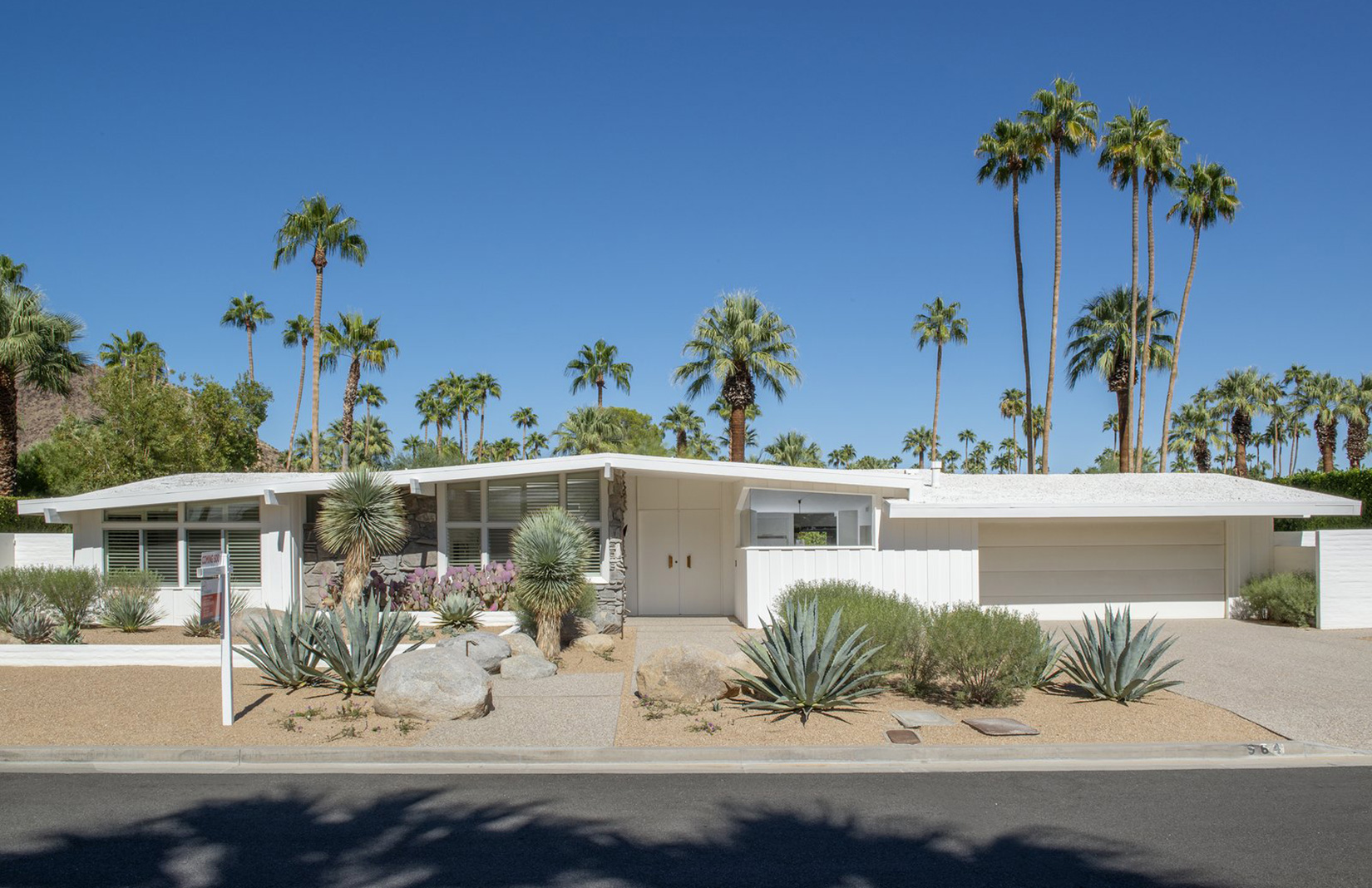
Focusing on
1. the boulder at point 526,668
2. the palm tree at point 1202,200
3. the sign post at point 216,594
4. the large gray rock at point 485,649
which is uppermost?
the palm tree at point 1202,200

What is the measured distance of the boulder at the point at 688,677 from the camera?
32.4ft

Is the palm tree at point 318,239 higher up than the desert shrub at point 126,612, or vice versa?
the palm tree at point 318,239

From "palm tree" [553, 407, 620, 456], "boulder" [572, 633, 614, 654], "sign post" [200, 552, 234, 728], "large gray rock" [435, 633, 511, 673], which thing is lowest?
"boulder" [572, 633, 614, 654]

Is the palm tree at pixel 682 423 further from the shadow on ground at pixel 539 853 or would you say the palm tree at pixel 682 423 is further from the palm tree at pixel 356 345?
the shadow on ground at pixel 539 853

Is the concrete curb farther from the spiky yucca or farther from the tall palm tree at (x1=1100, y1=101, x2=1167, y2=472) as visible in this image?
the tall palm tree at (x1=1100, y1=101, x2=1167, y2=472)

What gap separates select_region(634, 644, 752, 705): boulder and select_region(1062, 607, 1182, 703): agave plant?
3610mm

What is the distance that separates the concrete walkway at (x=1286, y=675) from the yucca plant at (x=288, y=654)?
9.75m

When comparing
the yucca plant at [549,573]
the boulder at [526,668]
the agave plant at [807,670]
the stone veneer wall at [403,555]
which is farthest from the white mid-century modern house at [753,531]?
the agave plant at [807,670]

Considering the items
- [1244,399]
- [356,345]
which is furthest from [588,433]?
[1244,399]

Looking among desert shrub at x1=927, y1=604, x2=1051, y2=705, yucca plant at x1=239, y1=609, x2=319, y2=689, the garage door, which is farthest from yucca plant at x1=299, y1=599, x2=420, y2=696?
the garage door

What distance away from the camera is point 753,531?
1612 centimetres

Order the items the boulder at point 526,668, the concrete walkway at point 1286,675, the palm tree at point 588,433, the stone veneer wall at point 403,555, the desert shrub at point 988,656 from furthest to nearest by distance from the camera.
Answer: the palm tree at point 588,433, the stone veneer wall at point 403,555, the boulder at point 526,668, the desert shrub at point 988,656, the concrete walkway at point 1286,675

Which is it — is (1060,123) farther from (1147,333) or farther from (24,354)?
(24,354)

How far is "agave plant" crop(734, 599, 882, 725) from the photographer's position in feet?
30.6
